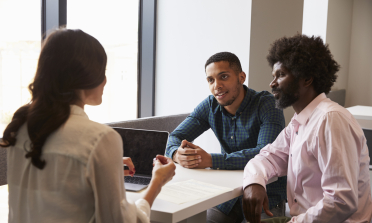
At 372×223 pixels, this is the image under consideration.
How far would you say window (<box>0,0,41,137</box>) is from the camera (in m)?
2.31

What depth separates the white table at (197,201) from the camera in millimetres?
1026

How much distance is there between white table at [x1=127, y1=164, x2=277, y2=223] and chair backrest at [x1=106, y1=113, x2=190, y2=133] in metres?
0.72

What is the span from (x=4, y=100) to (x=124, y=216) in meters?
1.90

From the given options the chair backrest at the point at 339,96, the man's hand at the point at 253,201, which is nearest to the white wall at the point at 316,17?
the chair backrest at the point at 339,96

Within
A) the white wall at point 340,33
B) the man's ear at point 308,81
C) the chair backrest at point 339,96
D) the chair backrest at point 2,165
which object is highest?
the white wall at point 340,33

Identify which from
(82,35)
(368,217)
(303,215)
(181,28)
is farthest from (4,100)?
(368,217)

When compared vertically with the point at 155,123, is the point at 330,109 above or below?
above

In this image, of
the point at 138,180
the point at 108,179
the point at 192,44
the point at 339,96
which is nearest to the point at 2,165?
the point at 138,180

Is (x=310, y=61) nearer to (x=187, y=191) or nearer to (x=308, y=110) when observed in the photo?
(x=308, y=110)

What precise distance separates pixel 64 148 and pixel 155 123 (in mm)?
1715

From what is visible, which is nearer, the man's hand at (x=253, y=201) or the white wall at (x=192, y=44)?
the man's hand at (x=253, y=201)

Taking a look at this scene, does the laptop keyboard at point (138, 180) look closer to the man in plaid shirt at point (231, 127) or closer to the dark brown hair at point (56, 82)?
the man in plaid shirt at point (231, 127)

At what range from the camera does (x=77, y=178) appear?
72 cm

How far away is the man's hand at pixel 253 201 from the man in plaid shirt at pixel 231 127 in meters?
0.27
